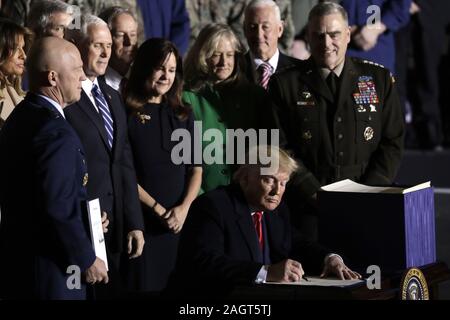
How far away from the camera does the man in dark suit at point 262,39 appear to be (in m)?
6.85

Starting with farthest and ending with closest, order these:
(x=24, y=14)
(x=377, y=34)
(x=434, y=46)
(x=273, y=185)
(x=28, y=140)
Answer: (x=434, y=46) → (x=377, y=34) → (x=24, y=14) → (x=273, y=185) → (x=28, y=140)

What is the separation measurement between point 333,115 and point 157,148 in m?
0.85

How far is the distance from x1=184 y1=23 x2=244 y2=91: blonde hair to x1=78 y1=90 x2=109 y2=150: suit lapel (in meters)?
1.02

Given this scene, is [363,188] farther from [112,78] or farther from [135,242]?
[112,78]

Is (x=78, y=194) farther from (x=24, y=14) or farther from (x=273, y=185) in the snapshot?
(x=24, y=14)

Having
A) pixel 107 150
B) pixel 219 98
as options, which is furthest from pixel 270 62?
pixel 107 150

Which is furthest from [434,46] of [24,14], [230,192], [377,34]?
[230,192]

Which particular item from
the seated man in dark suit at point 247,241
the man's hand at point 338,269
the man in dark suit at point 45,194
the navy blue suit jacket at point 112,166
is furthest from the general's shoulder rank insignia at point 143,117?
the man's hand at point 338,269

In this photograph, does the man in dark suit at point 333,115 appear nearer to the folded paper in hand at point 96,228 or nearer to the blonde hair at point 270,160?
the blonde hair at point 270,160

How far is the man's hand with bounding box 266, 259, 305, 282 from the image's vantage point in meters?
4.79

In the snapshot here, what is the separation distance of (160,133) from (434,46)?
5672 millimetres

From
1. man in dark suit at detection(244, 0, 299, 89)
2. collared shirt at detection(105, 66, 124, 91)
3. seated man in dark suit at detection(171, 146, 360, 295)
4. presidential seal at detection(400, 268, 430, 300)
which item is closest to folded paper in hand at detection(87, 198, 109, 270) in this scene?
seated man in dark suit at detection(171, 146, 360, 295)

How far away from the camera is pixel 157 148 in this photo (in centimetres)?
622

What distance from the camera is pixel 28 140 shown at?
4605 mm
